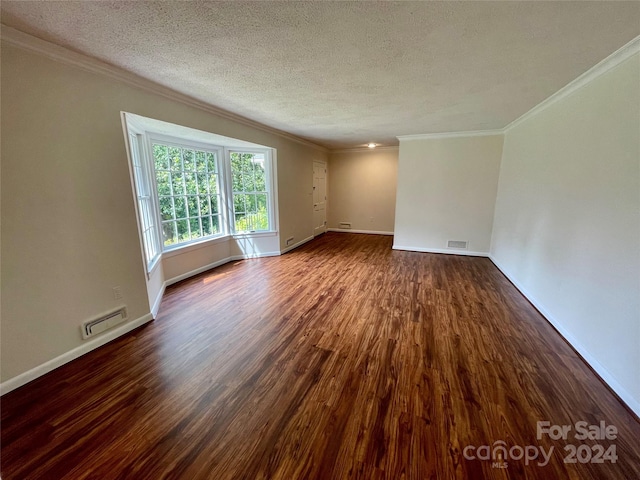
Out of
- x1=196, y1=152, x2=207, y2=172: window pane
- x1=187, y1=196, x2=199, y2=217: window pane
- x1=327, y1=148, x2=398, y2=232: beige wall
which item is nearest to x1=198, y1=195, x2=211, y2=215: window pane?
x1=187, y1=196, x2=199, y2=217: window pane

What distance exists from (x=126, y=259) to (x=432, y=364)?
2.81m

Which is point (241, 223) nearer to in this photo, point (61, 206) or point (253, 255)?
point (253, 255)

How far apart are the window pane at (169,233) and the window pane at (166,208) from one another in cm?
10

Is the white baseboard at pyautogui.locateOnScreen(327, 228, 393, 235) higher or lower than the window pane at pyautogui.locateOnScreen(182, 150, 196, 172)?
lower

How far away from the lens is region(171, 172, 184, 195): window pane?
12.0 ft

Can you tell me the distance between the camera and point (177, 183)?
12.2 ft

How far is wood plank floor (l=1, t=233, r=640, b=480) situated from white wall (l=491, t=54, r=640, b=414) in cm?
24

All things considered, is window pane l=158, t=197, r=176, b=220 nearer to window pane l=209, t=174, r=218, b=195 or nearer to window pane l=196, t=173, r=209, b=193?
window pane l=196, t=173, r=209, b=193

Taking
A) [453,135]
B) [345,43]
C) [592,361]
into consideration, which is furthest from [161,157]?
[592,361]

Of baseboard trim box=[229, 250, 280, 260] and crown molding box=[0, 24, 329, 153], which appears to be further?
baseboard trim box=[229, 250, 280, 260]

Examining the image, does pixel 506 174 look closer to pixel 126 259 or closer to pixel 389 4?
pixel 389 4

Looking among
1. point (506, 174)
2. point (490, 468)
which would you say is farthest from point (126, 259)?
point (506, 174)

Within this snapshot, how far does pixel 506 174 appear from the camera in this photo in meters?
4.26

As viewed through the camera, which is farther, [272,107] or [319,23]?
[272,107]
